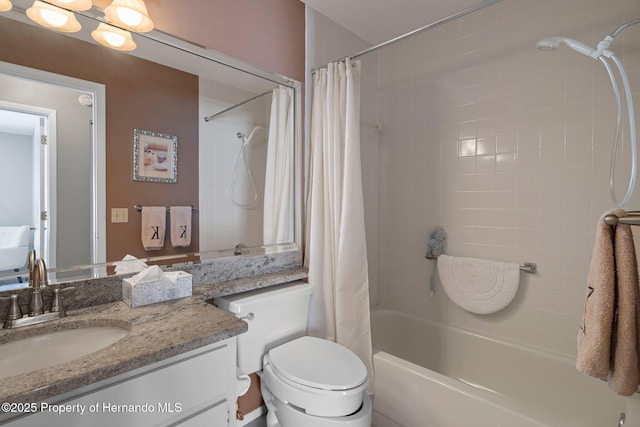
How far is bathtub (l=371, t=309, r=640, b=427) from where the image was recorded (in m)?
1.23

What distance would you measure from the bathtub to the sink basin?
1248 mm

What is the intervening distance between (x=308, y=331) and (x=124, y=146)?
132 cm

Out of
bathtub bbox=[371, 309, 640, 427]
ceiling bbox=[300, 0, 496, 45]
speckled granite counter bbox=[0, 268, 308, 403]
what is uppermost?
ceiling bbox=[300, 0, 496, 45]

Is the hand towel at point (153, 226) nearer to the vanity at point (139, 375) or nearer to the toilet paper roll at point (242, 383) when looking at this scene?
the vanity at point (139, 375)

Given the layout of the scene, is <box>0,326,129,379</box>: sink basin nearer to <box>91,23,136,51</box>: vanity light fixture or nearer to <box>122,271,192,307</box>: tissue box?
<box>122,271,192,307</box>: tissue box

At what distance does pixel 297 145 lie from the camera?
191 cm

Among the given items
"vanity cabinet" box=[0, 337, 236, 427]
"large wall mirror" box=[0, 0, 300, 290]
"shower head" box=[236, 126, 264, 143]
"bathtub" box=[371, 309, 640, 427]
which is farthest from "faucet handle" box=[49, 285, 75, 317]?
"bathtub" box=[371, 309, 640, 427]

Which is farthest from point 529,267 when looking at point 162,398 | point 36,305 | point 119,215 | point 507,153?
point 36,305

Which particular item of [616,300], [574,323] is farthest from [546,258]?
[616,300]

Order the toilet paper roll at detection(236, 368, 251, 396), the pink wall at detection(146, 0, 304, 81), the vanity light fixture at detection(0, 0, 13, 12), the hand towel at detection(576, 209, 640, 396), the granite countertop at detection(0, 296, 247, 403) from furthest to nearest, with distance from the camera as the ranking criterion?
the pink wall at detection(146, 0, 304, 81) → the toilet paper roll at detection(236, 368, 251, 396) → the vanity light fixture at detection(0, 0, 13, 12) → the hand towel at detection(576, 209, 640, 396) → the granite countertop at detection(0, 296, 247, 403)

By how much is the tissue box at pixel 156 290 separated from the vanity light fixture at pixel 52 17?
0.96 m

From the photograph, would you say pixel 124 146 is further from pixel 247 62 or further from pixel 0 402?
pixel 0 402

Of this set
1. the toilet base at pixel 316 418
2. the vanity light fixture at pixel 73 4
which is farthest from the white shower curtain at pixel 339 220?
the vanity light fixture at pixel 73 4

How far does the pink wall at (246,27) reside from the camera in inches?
53.7
